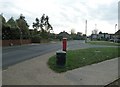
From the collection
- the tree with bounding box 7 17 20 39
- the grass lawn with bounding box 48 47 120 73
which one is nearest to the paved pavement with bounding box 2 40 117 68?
the grass lawn with bounding box 48 47 120 73

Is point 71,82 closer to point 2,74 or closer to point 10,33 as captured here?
point 2,74

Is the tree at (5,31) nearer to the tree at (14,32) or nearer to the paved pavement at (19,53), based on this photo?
the tree at (14,32)

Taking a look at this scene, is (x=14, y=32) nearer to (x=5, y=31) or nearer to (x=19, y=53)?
(x=5, y=31)

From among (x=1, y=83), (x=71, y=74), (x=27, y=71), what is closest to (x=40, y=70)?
(x=27, y=71)

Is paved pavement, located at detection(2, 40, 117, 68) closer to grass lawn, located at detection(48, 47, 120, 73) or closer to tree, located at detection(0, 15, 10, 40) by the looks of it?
grass lawn, located at detection(48, 47, 120, 73)

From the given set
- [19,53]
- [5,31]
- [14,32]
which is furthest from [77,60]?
[14,32]

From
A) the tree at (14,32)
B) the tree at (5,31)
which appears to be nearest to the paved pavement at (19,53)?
the tree at (5,31)

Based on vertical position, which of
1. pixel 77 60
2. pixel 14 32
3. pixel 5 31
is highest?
pixel 5 31

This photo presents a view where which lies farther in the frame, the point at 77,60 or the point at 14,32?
the point at 14,32

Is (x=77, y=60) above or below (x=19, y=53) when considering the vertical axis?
above

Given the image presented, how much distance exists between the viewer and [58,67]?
12594 mm

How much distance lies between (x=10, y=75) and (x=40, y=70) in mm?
1801

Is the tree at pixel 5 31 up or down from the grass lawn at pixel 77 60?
up

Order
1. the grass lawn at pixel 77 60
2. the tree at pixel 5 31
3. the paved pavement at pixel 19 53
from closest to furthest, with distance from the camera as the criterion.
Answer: the grass lawn at pixel 77 60 → the paved pavement at pixel 19 53 → the tree at pixel 5 31
